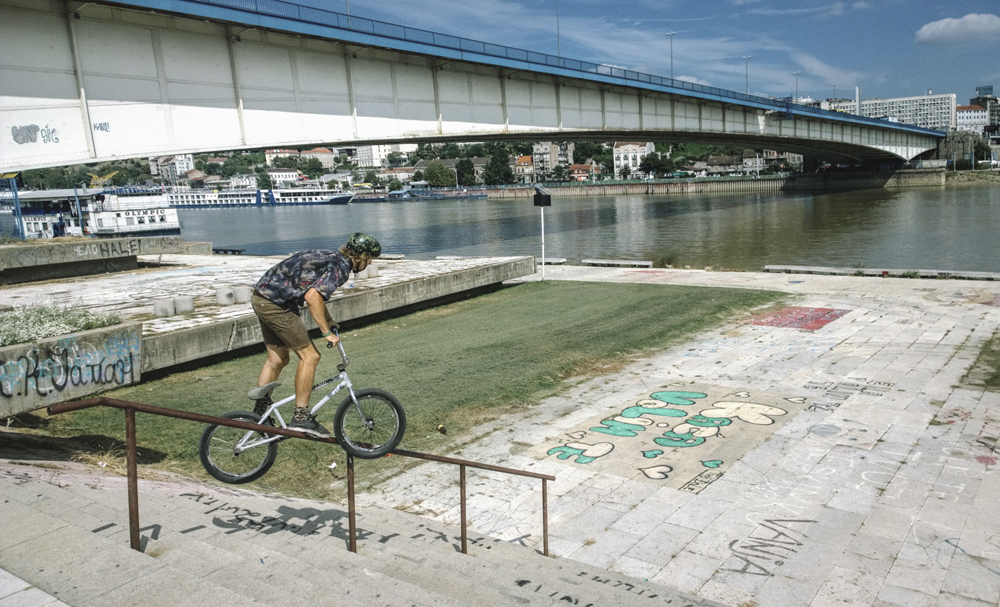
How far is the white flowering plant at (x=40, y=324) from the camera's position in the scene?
750 centimetres

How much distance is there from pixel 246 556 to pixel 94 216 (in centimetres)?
5547

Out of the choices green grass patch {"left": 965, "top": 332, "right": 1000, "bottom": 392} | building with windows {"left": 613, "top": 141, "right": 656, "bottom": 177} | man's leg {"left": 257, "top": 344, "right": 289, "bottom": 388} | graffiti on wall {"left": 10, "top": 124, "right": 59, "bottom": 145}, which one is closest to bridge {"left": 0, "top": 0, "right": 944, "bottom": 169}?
graffiti on wall {"left": 10, "top": 124, "right": 59, "bottom": 145}

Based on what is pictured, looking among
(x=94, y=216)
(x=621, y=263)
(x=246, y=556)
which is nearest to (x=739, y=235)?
(x=621, y=263)

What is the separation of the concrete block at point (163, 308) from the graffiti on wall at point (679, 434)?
29.5ft

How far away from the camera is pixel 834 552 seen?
6.02 metres

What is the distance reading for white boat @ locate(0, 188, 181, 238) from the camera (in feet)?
170

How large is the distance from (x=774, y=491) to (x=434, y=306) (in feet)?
42.6

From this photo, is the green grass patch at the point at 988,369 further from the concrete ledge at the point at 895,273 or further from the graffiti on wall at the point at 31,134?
the graffiti on wall at the point at 31,134

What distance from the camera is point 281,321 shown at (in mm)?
6230

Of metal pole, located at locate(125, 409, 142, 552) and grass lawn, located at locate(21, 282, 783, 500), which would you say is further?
grass lawn, located at locate(21, 282, 783, 500)

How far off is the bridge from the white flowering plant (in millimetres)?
10950

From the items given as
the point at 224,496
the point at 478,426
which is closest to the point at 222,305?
the point at 478,426

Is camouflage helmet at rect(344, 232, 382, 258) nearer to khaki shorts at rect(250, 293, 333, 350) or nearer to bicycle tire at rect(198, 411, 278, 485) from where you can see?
khaki shorts at rect(250, 293, 333, 350)

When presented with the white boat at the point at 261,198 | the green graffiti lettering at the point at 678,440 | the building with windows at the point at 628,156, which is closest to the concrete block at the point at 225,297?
the green graffiti lettering at the point at 678,440
